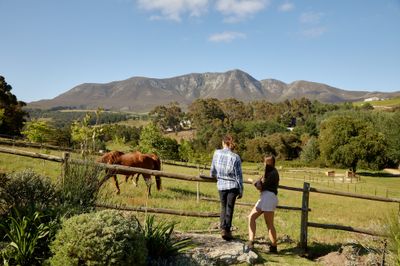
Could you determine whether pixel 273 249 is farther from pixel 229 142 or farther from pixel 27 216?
pixel 27 216

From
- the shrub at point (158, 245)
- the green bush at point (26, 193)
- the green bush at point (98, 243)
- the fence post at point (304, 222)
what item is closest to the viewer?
the green bush at point (98, 243)

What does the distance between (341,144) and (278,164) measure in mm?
13087

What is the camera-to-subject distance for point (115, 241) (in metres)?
4.12

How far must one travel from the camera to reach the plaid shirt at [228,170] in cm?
620

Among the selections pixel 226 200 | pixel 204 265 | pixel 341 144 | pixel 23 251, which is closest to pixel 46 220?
pixel 23 251

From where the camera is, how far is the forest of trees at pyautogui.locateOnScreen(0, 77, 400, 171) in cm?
3812

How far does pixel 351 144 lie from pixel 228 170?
55.5 meters

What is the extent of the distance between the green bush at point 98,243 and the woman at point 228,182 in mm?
2091

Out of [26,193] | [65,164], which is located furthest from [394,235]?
[26,193]

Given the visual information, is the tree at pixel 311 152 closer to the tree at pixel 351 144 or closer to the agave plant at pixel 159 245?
the tree at pixel 351 144

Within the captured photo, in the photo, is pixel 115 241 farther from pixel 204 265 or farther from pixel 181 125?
pixel 181 125

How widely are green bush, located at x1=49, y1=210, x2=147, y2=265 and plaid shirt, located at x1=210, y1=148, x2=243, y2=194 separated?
2154 millimetres

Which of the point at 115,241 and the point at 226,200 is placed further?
the point at 226,200

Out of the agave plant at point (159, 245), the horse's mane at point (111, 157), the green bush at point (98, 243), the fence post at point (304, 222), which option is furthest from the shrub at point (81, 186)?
the horse's mane at point (111, 157)
